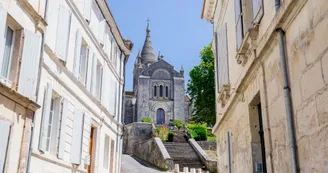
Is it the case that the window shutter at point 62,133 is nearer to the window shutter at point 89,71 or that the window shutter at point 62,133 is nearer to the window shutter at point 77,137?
the window shutter at point 77,137

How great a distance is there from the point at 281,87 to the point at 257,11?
1.81 meters

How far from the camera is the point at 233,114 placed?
26.7 feet

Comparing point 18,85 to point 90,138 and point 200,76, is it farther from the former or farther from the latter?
point 200,76

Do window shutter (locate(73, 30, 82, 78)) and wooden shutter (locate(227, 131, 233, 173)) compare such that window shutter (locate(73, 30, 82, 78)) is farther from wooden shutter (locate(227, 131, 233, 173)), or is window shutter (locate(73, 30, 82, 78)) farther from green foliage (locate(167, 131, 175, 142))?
green foliage (locate(167, 131, 175, 142))

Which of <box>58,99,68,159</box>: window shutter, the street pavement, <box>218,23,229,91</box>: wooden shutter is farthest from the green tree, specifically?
<box>58,99,68,159</box>: window shutter

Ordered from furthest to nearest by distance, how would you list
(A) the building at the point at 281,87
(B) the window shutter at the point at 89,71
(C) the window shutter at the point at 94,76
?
1. (C) the window shutter at the point at 94,76
2. (B) the window shutter at the point at 89,71
3. (A) the building at the point at 281,87

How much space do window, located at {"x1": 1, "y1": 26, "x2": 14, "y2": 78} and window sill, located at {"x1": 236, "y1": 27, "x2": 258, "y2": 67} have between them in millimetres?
4483

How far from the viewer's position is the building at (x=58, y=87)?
6.68m

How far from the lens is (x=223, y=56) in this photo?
29.9ft

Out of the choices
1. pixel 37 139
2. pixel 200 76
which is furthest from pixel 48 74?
pixel 200 76

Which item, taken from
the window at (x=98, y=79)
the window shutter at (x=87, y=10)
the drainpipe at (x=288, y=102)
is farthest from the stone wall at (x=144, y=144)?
the drainpipe at (x=288, y=102)

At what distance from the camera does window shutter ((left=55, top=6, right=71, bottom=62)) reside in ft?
30.3

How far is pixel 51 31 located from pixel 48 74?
115 centimetres

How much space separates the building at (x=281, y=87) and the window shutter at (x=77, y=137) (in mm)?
4831
